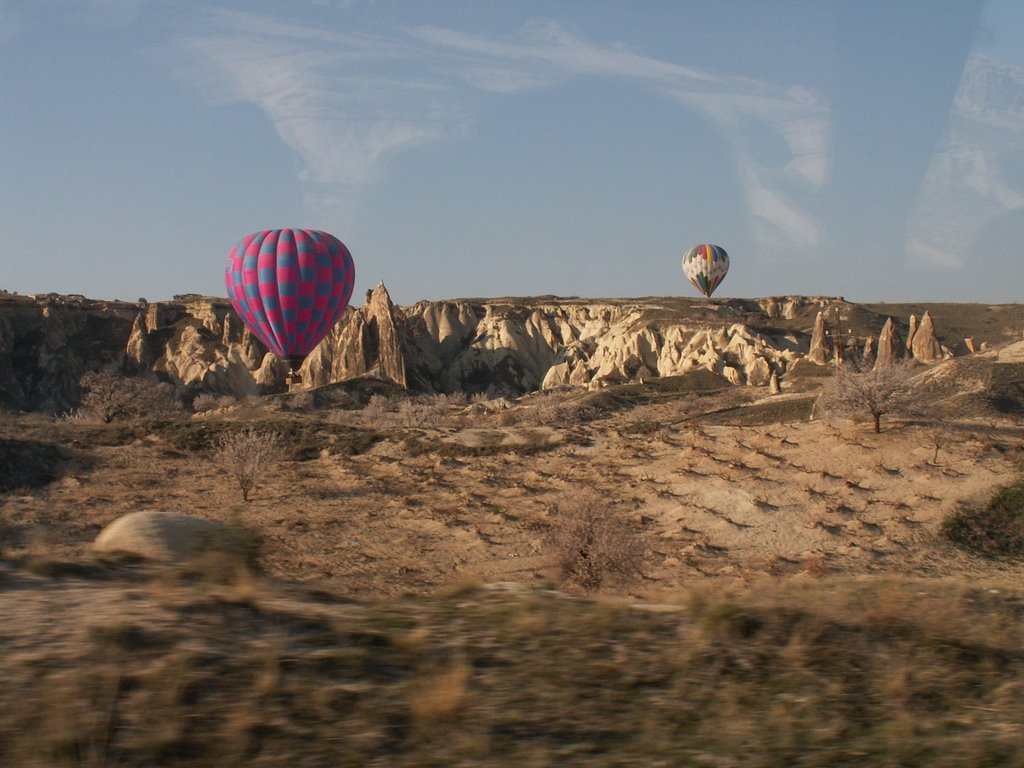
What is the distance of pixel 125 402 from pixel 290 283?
38.6 feet

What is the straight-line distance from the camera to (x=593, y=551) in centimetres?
1816

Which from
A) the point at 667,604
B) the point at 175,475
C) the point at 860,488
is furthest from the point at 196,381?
the point at 667,604

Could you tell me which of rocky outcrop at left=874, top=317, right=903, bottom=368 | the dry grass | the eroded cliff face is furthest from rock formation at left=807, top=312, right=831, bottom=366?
the dry grass

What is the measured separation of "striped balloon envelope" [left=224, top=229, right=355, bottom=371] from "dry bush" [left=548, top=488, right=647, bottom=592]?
31.3 meters

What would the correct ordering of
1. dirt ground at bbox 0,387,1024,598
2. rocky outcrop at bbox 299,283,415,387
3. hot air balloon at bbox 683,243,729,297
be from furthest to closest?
hot air balloon at bbox 683,243,729,297, rocky outcrop at bbox 299,283,415,387, dirt ground at bbox 0,387,1024,598

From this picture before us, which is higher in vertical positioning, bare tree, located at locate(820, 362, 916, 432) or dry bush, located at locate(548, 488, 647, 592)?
bare tree, located at locate(820, 362, 916, 432)

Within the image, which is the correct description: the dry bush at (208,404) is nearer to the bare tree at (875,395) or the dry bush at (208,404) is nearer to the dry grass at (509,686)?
the bare tree at (875,395)

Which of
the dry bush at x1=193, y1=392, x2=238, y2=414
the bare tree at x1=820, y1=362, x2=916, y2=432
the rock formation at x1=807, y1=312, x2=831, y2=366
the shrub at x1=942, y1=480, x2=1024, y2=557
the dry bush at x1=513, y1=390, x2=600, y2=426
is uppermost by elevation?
the rock formation at x1=807, y1=312, x2=831, y2=366

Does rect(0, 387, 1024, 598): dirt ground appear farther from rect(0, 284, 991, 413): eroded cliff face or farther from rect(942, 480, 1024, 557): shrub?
rect(0, 284, 991, 413): eroded cliff face

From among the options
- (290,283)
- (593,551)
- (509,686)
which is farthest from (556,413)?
(509,686)

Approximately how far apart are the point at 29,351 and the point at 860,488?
74840 mm

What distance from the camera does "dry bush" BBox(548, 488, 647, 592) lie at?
58.2 feet

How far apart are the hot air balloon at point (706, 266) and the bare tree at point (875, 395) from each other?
205 feet

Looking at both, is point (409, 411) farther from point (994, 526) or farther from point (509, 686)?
point (509, 686)
